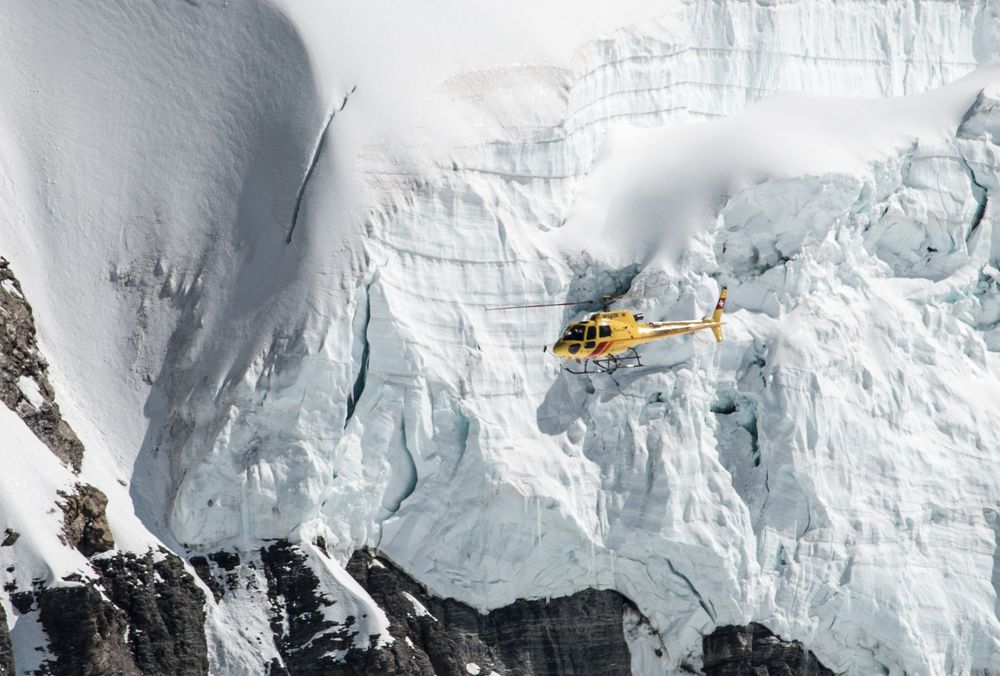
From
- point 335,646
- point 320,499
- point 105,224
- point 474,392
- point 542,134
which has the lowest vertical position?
point 335,646

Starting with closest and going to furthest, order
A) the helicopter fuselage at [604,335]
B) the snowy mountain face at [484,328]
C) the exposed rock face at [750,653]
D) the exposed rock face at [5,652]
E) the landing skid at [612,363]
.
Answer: the exposed rock face at [5,652] < the snowy mountain face at [484,328] < the helicopter fuselage at [604,335] < the exposed rock face at [750,653] < the landing skid at [612,363]

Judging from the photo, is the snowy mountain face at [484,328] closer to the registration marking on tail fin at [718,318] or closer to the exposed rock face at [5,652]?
the registration marking on tail fin at [718,318]

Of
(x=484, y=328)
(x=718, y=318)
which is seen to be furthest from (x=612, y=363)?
(x=484, y=328)

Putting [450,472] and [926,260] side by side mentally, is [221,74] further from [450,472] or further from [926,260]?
[926,260]

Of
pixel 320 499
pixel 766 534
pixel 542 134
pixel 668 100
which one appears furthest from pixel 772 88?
pixel 320 499

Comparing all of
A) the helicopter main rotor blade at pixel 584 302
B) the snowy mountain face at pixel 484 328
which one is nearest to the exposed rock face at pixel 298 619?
the snowy mountain face at pixel 484 328

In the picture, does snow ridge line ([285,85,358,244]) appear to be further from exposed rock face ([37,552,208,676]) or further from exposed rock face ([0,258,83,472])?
exposed rock face ([37,552,208,676])
